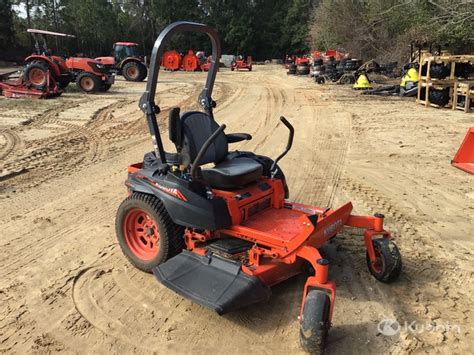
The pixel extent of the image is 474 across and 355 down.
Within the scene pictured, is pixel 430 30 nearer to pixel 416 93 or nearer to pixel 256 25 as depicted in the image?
pixel 416 93

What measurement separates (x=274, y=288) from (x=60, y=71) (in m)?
13.0

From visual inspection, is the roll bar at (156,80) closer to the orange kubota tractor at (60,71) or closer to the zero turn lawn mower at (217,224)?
the zero turn lawn mower at (217,224)

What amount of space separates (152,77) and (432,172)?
451 centimetres

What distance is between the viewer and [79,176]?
6.41m

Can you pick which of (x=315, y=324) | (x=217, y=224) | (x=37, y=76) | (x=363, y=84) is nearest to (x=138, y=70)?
(x=37, y=76)

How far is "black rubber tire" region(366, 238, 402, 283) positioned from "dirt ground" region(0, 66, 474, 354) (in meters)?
0.09

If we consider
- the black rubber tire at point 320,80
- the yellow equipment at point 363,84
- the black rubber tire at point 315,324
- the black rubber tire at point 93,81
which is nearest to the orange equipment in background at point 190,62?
the black rubber tire at point 320,80

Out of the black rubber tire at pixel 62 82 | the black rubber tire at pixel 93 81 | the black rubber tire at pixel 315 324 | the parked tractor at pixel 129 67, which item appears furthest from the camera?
the parked tractor at pixel 129 67

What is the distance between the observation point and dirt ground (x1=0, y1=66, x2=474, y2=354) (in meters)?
3.00

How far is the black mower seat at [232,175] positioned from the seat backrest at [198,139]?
14 cm

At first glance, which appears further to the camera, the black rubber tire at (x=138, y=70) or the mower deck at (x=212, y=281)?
the black rubber tire at (x=138, y=70)

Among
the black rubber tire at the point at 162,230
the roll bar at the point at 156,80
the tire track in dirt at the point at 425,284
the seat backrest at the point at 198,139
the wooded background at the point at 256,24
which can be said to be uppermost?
the wooded background at the point at 256,24

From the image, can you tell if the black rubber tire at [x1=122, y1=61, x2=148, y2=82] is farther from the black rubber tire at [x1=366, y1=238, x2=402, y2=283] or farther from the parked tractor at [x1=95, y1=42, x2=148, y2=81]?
the black rubber tire at [x1=366, y1=238, x2=402, y2=283]

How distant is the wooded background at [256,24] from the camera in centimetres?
2024
